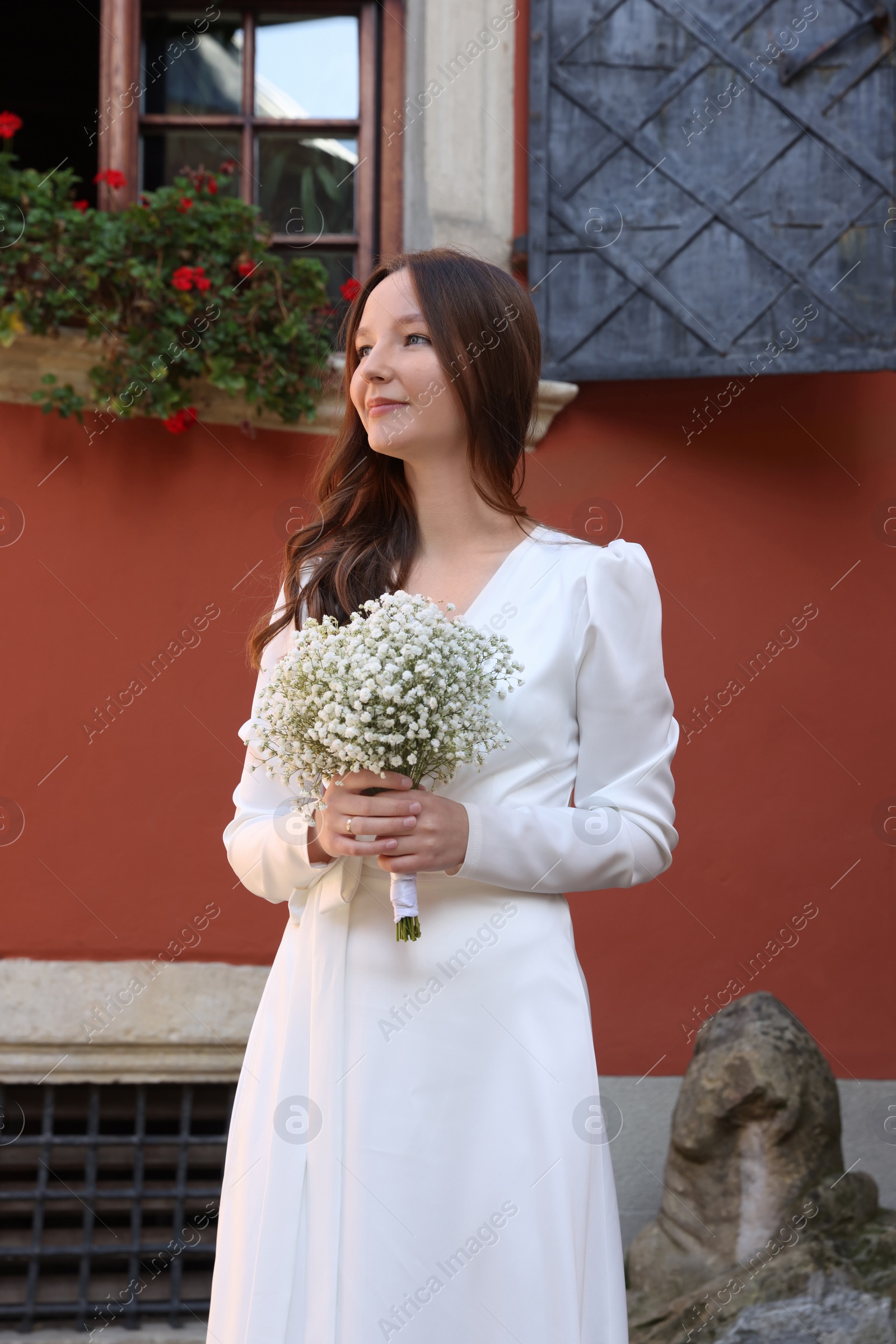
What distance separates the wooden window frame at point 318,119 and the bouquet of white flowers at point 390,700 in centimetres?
308

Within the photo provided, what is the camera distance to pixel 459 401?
1992 mm

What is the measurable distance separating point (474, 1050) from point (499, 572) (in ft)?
2.43

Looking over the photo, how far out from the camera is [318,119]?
4516 millimetres

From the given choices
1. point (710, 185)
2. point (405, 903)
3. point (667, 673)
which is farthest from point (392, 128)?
point (405, 903)

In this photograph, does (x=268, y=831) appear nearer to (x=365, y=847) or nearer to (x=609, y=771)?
(x=365, y=847)

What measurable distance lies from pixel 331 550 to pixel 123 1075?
260 cm

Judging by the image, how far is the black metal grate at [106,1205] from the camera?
407 centimetres

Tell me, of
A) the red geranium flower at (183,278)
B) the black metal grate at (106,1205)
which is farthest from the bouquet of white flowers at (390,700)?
the black metal grate at (106,1205)

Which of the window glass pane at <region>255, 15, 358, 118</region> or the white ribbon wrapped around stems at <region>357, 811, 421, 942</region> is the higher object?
the window glass pane at <region>255, 15, 358, 118</region>

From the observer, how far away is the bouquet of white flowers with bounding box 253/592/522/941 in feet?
5.32

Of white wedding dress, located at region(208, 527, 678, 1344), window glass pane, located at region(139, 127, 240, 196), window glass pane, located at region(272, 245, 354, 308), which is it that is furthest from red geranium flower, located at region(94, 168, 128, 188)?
white wedding dress, located at region(208, 527, 678, 1344)

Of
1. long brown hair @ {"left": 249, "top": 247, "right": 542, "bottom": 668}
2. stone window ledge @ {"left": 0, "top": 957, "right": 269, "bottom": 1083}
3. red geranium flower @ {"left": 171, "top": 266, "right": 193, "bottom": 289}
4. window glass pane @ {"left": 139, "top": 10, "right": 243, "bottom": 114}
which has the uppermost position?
window glass pane @ {"left": 139, "top": 10, "right": 243, "bottom": 114}

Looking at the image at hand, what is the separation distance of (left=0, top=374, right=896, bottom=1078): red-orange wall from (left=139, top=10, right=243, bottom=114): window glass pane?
1.28m

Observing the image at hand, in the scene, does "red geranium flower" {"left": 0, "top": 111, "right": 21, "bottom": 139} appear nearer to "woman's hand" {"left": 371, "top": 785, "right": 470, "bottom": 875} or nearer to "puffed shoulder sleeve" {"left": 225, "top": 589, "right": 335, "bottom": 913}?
"puffed shoulder sleeve" {"left": 225, "top": 589, "right": 335, "bottom": 913}
